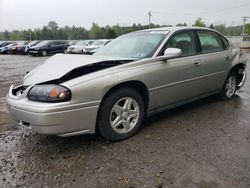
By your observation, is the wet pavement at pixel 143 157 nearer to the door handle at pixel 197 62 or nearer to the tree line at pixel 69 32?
the door handle at pixel 197 62

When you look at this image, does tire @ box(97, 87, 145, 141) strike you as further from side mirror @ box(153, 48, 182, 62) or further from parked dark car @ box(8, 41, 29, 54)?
parked dark car @ box(8, 41, 29, 54)

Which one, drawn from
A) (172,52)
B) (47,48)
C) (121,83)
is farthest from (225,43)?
(47,48)

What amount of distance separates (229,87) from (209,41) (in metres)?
1.21

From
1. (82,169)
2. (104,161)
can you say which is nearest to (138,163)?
(104,161)

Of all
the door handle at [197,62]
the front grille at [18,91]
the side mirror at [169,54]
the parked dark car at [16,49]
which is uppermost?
the side mirror at [169,54]

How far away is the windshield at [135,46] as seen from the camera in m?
4.21

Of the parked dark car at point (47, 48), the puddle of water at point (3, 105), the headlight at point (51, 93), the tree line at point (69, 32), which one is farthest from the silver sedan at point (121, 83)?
the tree line at point (69, 32)

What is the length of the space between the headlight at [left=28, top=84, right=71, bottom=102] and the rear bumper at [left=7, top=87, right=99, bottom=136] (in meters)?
0.06

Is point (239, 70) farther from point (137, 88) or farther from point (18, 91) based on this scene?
point (18, 91)

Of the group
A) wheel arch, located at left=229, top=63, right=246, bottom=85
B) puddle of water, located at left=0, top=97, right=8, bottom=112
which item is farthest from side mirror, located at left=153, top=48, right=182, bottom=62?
puddle of water, located at left=0, top=97, right=8, bottom=112

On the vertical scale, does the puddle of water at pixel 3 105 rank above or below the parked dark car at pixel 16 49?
above

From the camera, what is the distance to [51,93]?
315 centimetres

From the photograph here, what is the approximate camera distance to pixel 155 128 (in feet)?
13.8

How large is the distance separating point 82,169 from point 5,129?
1968 millimetres
